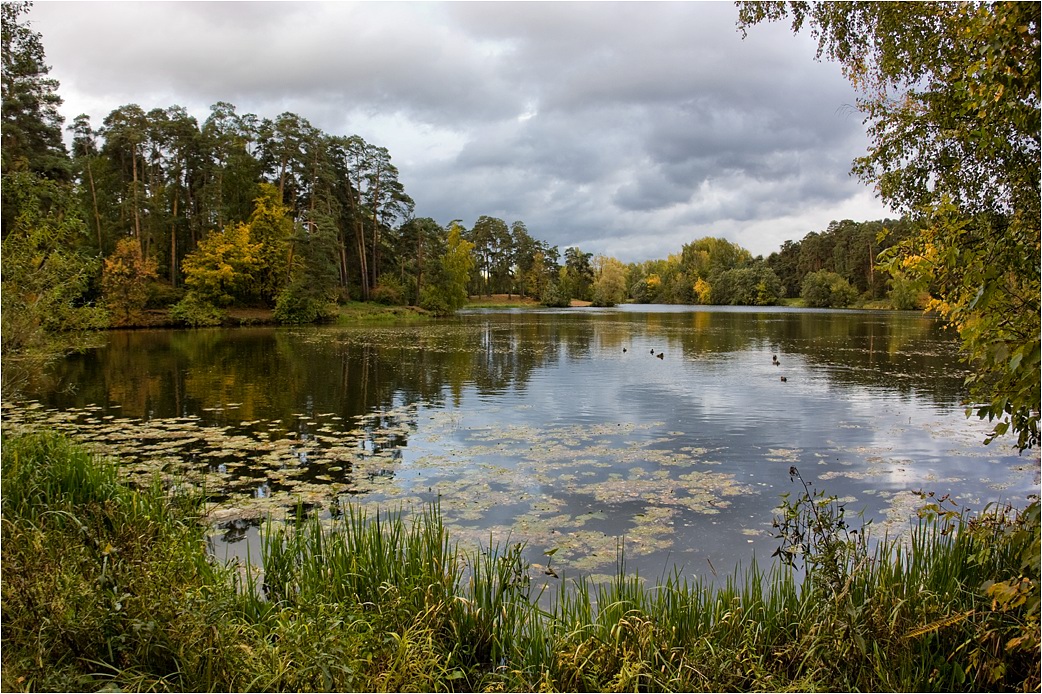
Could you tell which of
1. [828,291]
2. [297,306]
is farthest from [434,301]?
[828,291]

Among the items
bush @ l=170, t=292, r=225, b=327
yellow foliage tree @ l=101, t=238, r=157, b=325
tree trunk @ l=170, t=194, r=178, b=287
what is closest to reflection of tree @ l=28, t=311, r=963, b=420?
yellow foliage tree @ l=101, t=238, r=157, b=325

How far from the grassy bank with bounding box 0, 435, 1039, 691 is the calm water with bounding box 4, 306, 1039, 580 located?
1.56 metres

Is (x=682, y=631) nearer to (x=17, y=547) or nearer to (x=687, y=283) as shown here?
(x=17, y=547)

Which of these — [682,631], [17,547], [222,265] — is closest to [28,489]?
[17,547]

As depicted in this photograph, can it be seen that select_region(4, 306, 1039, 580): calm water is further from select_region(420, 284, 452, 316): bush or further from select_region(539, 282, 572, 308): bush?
select_region(539, 282, 572, 308): bush

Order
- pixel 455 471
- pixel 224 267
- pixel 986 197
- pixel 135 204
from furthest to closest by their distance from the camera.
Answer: pixel 224 267
pixel 135 204
pixel 455 471
pixel 986 197

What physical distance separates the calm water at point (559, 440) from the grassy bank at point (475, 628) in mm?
1557

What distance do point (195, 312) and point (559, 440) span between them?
3841 cm

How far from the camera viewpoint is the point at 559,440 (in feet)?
37.7

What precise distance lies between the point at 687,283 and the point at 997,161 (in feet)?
389

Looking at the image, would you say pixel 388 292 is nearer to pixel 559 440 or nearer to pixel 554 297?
pixel 554 297

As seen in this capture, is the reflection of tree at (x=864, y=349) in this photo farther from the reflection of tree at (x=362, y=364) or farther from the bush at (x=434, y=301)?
the bush at (x=434, y=301)

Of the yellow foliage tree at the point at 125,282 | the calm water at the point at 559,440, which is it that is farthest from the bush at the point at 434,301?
the calm water at the point at 559,440

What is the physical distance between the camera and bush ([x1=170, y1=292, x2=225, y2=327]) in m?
41.7
